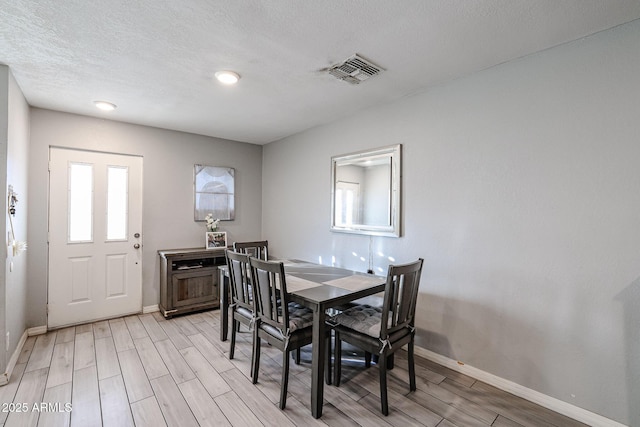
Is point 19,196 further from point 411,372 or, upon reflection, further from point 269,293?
point 411,372

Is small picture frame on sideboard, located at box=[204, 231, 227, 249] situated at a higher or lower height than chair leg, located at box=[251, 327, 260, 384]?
higher

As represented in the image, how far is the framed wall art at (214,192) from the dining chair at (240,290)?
2.02m

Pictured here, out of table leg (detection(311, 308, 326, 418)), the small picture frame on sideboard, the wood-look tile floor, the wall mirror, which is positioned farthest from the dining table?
the small picture frame on sideboard

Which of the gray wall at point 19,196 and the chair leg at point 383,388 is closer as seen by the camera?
the chair leg at point 383,388

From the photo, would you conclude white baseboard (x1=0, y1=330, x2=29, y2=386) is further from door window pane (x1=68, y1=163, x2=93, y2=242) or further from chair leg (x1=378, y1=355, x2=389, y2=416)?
chair leg (x1=378, y1=355, x2=389, y2=416)

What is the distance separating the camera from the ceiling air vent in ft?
7.26

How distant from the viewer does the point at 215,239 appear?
4336 mm

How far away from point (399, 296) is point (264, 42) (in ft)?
6.52

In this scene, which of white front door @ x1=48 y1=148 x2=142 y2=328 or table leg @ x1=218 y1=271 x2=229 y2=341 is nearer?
table leg @ x1=218 y1=271 x2=229 y2=341

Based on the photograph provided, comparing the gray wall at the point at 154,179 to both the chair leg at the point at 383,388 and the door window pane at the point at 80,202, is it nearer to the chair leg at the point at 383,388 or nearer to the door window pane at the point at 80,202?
the door window pane at the point at 80,202

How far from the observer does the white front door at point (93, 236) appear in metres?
3.30

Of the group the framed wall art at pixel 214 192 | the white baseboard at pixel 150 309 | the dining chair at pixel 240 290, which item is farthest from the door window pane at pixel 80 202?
the dining chair at pixel 240 290

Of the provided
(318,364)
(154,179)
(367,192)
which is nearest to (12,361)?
(154,179)

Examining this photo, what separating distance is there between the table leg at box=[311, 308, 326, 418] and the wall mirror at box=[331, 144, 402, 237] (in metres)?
1.33
